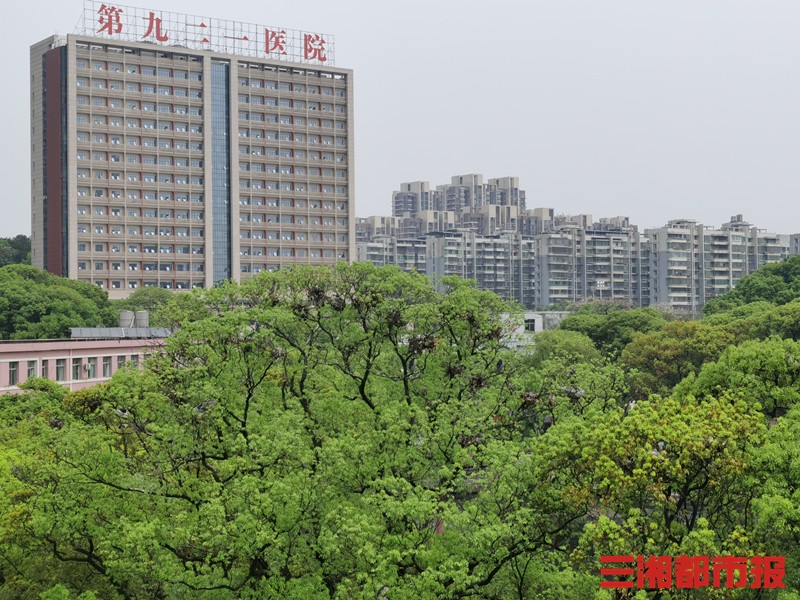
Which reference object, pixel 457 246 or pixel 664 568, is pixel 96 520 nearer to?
pixel 664 568

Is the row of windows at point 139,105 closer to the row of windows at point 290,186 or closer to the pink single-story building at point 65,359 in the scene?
the row of windows at point 290,186

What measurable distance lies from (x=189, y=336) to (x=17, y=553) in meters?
6.59

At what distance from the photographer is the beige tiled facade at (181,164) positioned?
101 m

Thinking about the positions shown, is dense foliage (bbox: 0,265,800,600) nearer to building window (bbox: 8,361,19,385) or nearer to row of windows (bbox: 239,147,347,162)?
building window (bbox: 8,361,19,385)

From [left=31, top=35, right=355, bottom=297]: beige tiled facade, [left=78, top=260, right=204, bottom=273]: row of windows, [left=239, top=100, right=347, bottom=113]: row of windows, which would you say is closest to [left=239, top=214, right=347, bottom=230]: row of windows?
[left=31, top=35, right=355, bottom=297]: beige tiled facade

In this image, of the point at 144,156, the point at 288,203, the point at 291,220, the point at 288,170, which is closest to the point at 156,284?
the point at 144,156

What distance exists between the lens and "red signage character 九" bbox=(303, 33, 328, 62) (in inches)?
4387

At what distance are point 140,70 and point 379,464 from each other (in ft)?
291

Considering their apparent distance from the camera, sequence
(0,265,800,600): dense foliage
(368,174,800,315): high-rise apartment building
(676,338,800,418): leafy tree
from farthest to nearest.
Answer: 1. (368,174,800,315): high-rise apartment building
2. (676,338,800,418): leafy tree
3. (0,265,800,600): dense foliage

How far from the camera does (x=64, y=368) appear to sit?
53812 mm

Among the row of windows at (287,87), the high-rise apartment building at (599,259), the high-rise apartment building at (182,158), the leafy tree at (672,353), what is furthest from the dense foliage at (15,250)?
the leafy tree at (672,353)

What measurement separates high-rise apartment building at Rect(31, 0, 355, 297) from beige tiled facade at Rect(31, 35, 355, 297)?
0.40ft

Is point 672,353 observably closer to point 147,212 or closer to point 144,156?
point 147,212

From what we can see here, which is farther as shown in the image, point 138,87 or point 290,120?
point 290,120
